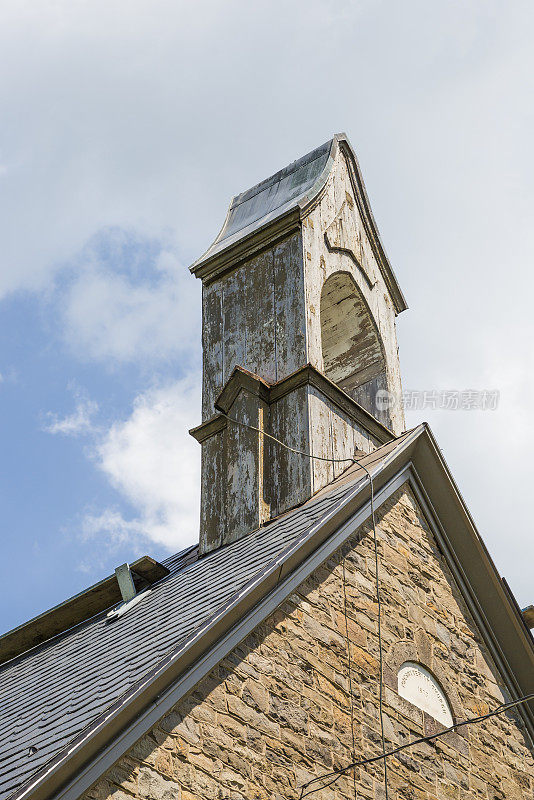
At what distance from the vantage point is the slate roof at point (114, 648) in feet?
15.0

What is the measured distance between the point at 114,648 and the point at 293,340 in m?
3.59

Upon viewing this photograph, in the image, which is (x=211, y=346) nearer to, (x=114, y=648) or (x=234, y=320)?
(x=234, y=320)

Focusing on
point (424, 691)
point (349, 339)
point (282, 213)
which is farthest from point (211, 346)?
point (424, 691)

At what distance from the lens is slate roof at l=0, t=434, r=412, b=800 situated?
15.0ft

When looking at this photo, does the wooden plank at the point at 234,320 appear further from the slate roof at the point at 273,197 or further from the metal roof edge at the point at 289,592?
Result: the metal roof edge at the point at 289,592

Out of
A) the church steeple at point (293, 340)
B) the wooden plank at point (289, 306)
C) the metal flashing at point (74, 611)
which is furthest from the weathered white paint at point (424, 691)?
the wooden plank at point (289, 306)

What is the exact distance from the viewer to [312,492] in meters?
7.43

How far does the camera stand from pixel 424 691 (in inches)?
244

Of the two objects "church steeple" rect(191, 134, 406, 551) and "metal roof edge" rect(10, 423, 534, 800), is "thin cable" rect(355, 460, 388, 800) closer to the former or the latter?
"metal roof edge" rect(10, 423, 534, 800)

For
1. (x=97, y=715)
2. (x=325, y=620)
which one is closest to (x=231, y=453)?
(x=325, y=620)

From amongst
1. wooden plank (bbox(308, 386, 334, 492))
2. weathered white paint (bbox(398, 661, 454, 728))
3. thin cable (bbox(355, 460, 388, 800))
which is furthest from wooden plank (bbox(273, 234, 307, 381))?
weathered white paint (bbox(398, 661, 454, 728))

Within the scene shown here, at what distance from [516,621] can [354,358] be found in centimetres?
363

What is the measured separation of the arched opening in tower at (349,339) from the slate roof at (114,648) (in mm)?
2425

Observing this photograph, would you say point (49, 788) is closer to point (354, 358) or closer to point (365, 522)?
point (365, 522)
